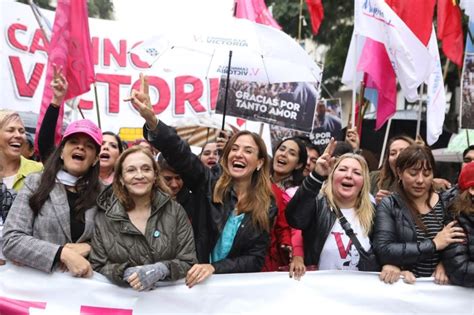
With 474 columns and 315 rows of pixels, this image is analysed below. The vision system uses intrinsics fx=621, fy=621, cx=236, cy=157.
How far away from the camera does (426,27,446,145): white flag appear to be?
7047 mm

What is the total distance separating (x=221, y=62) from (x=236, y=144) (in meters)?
2.38

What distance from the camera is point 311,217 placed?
384 centimetres

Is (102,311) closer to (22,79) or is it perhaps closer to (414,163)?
(414,163)

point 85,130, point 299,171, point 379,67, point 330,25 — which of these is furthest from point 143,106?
point 330,25

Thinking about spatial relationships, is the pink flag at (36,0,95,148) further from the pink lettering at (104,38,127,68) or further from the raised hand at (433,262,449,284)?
the raised hand at (433,262,449,284)

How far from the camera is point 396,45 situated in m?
6.29

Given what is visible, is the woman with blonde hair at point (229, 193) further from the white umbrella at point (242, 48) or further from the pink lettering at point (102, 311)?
the white umbrella at point (242, 48)

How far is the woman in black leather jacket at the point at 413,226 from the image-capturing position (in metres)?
3.60

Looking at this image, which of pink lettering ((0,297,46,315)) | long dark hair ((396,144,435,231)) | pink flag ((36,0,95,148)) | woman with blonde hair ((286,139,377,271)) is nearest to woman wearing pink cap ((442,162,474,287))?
long dark hair ((396,144,435,231))

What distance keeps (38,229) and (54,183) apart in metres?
0.29

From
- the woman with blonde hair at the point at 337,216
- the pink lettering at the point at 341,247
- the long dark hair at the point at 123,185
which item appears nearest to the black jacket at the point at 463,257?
the woman with blonde hair at the point at 337,216

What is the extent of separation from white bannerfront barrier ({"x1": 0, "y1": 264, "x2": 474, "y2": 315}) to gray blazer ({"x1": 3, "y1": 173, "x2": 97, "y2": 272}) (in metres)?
0.18

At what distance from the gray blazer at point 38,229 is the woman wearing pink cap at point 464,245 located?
2081mm

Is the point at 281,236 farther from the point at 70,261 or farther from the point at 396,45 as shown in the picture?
the point at 396,45
